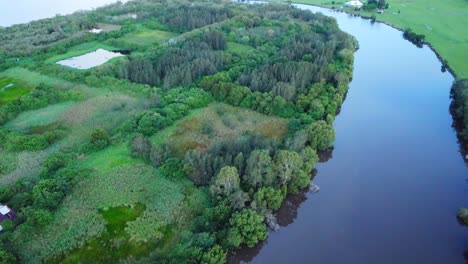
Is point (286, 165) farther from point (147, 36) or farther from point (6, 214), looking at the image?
point (147, 36)

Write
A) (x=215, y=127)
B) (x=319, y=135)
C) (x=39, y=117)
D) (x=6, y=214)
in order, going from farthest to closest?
(x=39, y=117)
(x=215, y=127)
(x=319, y=135)
(x=6, y=214)

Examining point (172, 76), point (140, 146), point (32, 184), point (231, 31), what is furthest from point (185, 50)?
point (32, 184)

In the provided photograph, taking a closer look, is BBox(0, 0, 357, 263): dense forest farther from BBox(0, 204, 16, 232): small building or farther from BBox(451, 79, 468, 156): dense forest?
BBox(451, 79, 468, 156): dense forest

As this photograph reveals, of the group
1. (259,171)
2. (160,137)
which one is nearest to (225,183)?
(259,171)

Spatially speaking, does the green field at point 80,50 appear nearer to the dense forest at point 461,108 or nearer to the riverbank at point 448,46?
the dense forest at point 461,108

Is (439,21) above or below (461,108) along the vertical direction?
above

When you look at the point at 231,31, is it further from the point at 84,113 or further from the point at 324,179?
the point at 324,179
